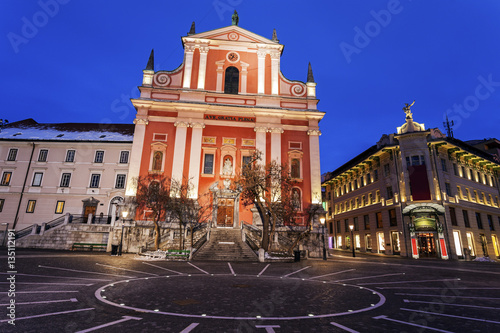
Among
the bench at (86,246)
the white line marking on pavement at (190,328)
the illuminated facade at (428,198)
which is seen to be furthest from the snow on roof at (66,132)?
the white line marking on pavement at (190,328)

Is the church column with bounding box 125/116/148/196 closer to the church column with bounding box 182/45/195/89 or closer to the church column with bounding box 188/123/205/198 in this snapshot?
the church column with bounding box 188/123/205/198

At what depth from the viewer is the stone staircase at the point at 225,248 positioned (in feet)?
64.2

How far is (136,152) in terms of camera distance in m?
29.1

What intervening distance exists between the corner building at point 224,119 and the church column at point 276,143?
0.11m

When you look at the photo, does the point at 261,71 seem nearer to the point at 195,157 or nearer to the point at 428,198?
the point at 195,157

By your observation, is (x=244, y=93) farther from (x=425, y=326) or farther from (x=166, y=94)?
(x=425, y=326)

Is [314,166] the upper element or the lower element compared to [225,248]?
upper

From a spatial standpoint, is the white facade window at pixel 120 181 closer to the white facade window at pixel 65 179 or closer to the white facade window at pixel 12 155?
the white facade window at pixel 65 179

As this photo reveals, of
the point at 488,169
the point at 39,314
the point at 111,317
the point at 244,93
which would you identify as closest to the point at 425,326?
the point at 111,317

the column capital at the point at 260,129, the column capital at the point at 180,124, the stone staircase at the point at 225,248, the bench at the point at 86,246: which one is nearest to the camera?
the stone staircase at the point at 225,248

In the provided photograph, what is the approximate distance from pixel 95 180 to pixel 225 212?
747 inches

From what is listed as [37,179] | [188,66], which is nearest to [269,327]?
[188,66]

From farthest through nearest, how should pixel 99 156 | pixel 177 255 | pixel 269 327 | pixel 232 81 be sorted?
pixel 99 156, pixel 232 81, pixel 177 255, pixel 269 327

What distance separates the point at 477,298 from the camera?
791 centimetres
